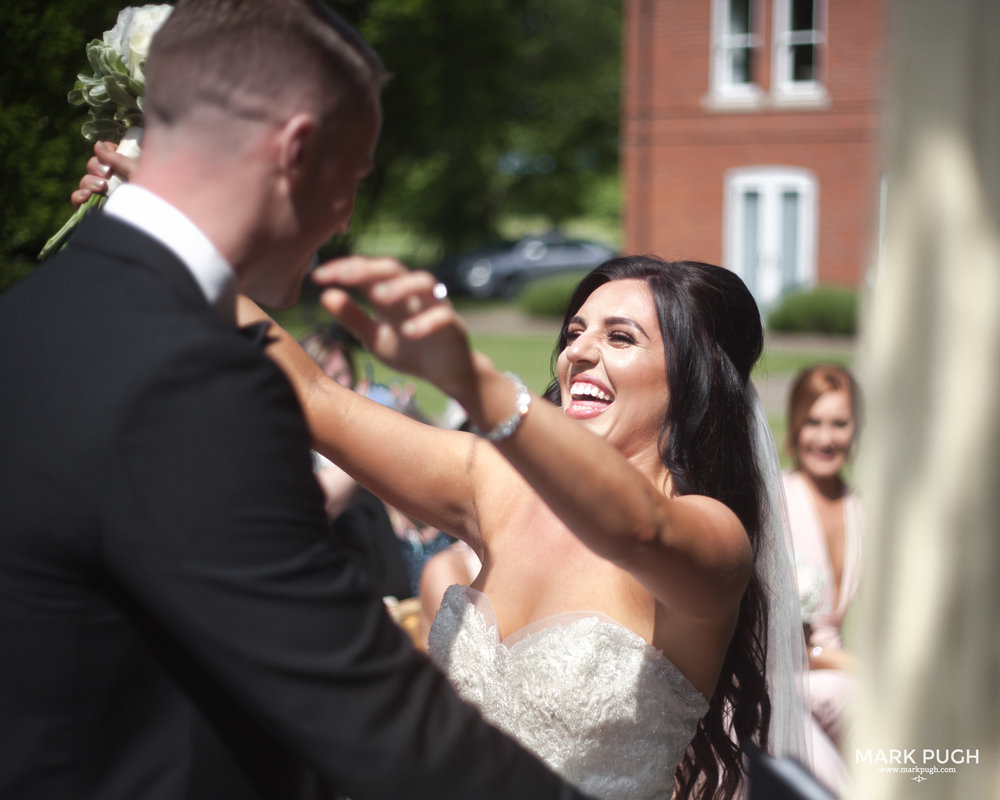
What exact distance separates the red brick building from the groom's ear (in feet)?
62.9

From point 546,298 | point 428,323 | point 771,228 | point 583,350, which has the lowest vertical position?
point 546,298

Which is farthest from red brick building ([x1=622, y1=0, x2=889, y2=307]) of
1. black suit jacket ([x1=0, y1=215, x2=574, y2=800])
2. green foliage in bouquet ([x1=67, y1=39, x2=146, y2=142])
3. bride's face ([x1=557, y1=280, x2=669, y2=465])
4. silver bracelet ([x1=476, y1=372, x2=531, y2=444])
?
black suit jacket ([x1=0, y1=215, x2=574, y2=800])

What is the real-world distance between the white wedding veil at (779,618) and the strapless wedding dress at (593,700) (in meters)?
0.58

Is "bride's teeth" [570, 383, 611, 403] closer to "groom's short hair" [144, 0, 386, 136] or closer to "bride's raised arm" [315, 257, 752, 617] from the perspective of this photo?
"bride's raised arm" [315, 257, 752, 617]

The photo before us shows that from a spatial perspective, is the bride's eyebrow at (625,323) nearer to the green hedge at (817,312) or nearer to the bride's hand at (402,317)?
the bride's hand at (402,317)

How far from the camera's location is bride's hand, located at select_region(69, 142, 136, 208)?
86.5 inches

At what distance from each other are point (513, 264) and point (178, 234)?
28225 millimetres

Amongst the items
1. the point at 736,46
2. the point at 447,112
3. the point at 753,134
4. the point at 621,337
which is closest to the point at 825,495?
the point at 621,337

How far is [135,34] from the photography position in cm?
213

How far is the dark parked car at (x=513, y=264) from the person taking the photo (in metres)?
29.2

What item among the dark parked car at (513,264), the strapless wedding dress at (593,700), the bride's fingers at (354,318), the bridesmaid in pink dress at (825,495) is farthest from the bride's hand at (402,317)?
the dark parked car at (513,264)

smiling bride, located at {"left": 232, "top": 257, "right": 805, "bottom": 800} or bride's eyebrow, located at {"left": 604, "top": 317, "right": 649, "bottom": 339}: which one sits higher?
bride's eyebrow, located at {"left": 604, "top": 317, "right": 649, "bottom": 339}

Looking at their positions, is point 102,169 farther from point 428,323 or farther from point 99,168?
point 428,323

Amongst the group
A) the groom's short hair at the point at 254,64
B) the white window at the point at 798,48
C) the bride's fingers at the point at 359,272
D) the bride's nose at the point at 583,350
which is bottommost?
the bride's nose at the point at 583,350
